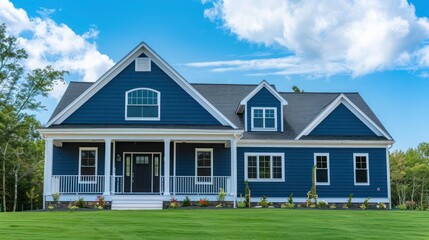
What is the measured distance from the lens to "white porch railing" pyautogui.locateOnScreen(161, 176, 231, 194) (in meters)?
25.0

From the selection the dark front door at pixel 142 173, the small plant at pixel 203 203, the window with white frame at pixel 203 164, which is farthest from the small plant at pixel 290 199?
the dark front door at pixel 142 173

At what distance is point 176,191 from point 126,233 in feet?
41.3

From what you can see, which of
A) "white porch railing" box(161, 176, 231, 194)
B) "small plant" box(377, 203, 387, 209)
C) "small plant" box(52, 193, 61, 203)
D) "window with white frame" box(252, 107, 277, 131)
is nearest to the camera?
"small plant" box(52, 193, 61, 203)

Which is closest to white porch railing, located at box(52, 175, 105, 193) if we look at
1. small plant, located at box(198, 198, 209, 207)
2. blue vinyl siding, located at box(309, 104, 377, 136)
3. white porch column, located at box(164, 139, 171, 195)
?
white porch column, located at box(164, 139, 171, 195)

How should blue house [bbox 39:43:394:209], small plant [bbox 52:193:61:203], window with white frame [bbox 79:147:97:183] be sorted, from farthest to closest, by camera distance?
window with white frame [bbox 79:147:97:183], blue house [bbox 39:43:394:209], small plant [bbox 52:193:61:203]

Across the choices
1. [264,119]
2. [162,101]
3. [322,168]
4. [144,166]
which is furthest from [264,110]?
[144,166]

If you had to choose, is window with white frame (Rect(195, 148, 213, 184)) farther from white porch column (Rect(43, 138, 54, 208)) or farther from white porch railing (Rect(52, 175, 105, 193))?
white porch column (Rect(43, 138, 54, 208))

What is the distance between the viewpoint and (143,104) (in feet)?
81.0

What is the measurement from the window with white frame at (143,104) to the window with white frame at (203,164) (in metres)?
2.86

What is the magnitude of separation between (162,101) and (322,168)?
8.38 metres

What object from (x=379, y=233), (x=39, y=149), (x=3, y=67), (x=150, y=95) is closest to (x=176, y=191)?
(x=150, y=95)

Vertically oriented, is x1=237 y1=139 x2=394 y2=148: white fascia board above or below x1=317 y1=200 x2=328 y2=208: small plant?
above

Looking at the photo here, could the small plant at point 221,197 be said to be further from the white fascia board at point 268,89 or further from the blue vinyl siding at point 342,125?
the blue vinyl siding at point 342,125

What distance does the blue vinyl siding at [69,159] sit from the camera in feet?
82.9
